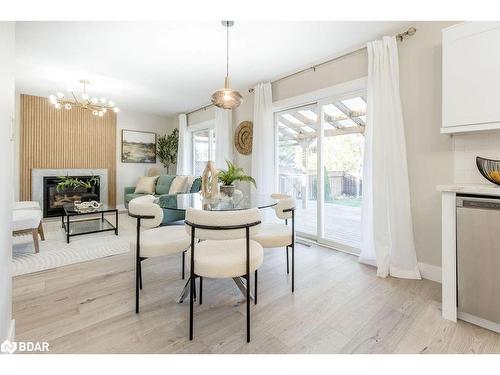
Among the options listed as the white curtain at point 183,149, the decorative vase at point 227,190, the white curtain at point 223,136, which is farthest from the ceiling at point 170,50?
the white curtain at point 183,149

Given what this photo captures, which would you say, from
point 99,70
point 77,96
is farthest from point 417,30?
point 77,96

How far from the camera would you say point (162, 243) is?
1786 millimetres

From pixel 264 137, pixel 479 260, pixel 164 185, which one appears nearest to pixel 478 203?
pixel 479 260

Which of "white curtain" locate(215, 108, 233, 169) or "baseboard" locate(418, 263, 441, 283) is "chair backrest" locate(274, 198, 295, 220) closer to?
"baseboard" locate(418, 263, 441, 283)

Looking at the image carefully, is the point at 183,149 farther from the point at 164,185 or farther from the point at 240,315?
the point at 240,315

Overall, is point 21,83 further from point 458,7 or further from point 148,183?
point 458,7

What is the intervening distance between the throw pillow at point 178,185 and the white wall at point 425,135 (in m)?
3.75

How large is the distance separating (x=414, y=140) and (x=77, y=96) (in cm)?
583

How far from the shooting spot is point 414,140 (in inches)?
95.6

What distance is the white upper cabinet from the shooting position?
1716 mm

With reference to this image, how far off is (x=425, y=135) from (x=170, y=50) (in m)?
2.98

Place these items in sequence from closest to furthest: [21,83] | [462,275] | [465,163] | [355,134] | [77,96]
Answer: [462,275] < [465,163] < [355,134] < [21,83] < [77,96]

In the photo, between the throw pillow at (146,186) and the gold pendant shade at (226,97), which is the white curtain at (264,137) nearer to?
the gold pendant shade at (226,97)

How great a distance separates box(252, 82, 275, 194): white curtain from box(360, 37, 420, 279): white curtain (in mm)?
1591
